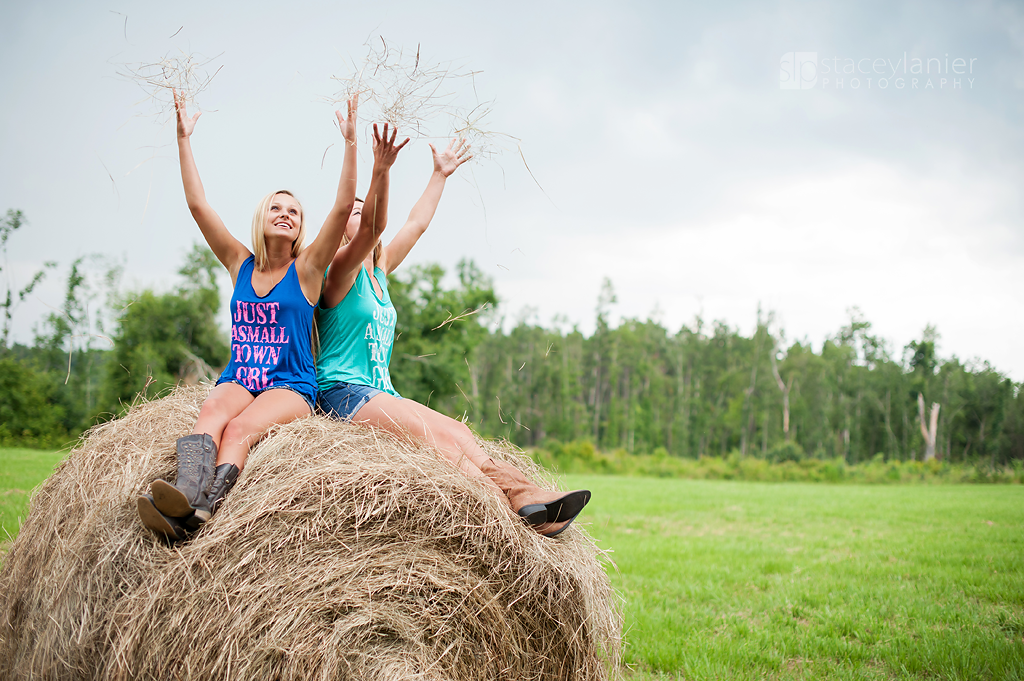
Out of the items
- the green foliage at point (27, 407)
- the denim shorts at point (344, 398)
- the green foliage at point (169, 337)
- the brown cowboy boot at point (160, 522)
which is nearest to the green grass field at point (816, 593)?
the denim shorts at point (344, 398)

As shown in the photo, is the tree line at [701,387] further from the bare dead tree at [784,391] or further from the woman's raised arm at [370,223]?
the woman's raised arm at [370,223]

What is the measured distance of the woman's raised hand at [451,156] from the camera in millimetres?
3818

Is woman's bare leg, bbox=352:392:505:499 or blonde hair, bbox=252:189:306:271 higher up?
blonde hair, bbox=252:189:306:271

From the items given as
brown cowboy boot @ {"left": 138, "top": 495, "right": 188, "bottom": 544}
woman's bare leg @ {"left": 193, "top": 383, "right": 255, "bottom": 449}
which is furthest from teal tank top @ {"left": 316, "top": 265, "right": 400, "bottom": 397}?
brown cowboy boot @ {"left": 138, "top": 495, "right": 188, "bottom": 544}

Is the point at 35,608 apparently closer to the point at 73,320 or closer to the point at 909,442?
the point at 73,320

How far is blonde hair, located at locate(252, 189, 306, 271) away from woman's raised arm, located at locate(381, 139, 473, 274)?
2.08 ft

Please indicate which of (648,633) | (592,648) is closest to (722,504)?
(648,633)

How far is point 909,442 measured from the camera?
5869 cm

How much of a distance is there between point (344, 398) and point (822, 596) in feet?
15.8

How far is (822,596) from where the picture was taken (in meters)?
5.49

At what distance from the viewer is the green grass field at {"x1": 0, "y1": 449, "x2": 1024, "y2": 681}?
394 cm

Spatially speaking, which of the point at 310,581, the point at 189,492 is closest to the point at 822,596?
the point at 310,581

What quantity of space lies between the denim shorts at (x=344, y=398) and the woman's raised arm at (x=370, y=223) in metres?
0.51

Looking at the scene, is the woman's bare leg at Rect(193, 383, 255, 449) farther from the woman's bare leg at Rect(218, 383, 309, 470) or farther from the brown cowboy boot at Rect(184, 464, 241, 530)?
the brown cowboy boot at Rect(184, 464, 241, 530)
